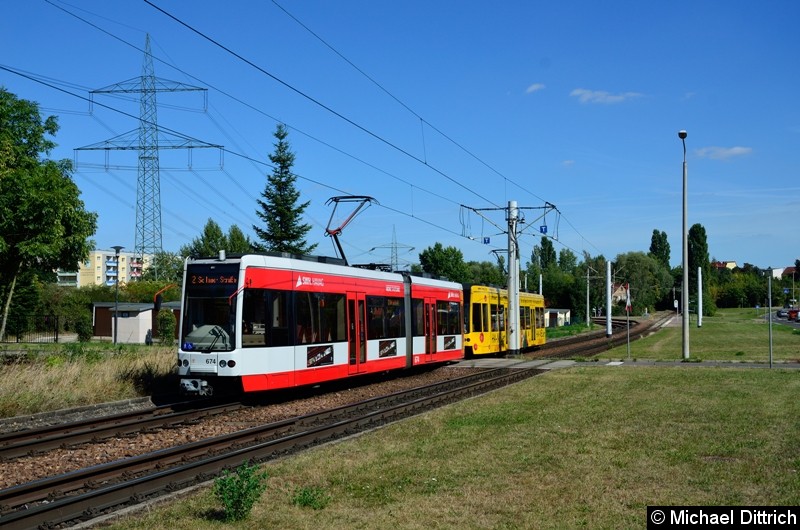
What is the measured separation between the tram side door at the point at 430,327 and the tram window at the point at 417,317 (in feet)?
1.33

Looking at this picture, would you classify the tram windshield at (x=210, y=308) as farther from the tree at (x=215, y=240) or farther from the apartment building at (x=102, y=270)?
the apartment building at (x=102, y=270)

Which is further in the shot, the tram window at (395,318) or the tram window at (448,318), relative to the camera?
the tram window at (448,318)

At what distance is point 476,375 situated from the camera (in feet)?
89.2

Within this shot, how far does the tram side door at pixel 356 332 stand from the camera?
22031 mm

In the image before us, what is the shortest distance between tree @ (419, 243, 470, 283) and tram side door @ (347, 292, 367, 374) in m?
101

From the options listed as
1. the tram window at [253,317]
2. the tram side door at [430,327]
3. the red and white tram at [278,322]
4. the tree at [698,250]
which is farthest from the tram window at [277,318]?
the tree at [698,250]

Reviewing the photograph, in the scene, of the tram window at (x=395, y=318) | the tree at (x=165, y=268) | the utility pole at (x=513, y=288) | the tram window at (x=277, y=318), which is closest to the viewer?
the tram window at (x=277, y=318)

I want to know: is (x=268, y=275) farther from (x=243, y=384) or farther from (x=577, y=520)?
(x=577, y=520)

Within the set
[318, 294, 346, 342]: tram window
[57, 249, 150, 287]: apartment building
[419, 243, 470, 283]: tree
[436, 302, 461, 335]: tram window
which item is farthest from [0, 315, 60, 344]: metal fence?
[57, 249, 150, 287]: apartment building

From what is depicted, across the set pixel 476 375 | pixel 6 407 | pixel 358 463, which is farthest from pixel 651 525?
pixel 476 375

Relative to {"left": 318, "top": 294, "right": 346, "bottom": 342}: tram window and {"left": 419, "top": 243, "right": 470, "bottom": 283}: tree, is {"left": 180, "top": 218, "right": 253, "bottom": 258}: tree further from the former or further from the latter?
{"left": 318, "top": 294, "right": 346, "bottom": 342}: tram window

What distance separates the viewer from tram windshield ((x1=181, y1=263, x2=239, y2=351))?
57.1 ft

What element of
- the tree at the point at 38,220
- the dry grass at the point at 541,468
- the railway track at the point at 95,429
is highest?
the tree at the point at 38,220

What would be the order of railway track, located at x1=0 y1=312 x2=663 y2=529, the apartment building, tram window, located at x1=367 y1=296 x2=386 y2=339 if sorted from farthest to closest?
the apartment building → tram window, located at x1=367 y1=296 x2=386 y2=339 → railway track, located at x1=0 y1=312 x2=663 y2=529
